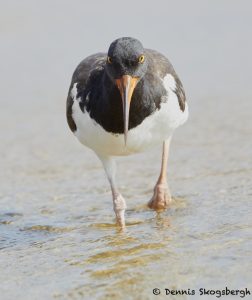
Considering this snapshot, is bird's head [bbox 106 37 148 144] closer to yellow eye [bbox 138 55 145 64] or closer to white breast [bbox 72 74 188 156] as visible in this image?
yellow eye [bbox 138 55 145 64]

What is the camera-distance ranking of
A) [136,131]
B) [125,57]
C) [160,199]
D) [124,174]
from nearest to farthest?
[125,57] → [136,131] → [160,199] → [124,174]

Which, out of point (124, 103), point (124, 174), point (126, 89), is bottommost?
point (124, 174)

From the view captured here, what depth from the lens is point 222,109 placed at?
429 inches

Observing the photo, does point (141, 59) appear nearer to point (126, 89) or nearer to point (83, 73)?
point (126, 89)

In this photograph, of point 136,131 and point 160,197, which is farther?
point 160,197

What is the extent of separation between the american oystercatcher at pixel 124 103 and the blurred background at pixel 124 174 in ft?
2.42

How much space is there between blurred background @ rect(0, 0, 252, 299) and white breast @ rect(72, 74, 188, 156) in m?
0.68

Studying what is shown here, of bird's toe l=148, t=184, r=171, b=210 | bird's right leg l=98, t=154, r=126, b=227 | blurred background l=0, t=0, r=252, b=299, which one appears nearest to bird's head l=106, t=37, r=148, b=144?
bird's right leg l=98, t=154, r=126, b=227

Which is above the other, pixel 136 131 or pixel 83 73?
pixel 83 73

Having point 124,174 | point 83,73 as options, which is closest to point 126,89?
point 83,73

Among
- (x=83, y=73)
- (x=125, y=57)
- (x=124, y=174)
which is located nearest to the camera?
(x=125, y=57)

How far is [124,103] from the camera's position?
604 cm

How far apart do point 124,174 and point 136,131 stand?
7.09ft

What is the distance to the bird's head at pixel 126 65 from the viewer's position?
19.5 ft
